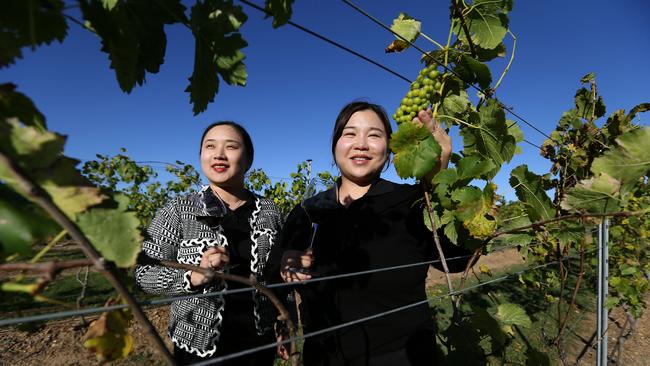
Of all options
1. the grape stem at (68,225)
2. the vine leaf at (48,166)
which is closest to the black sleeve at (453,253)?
the grape stem at (68,225)

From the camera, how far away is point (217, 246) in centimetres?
182

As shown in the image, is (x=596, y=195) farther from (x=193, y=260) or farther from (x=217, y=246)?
(x=193, y=260)

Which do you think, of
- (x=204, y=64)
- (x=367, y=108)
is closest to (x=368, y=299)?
(x=367, y=108)

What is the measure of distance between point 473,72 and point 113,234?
1461mm

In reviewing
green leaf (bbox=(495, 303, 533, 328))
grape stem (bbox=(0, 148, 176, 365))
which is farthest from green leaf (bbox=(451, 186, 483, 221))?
grape stem (bbox=(0, 148, 176, 365))

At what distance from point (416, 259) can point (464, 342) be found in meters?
0.43

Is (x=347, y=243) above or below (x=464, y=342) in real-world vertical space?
above

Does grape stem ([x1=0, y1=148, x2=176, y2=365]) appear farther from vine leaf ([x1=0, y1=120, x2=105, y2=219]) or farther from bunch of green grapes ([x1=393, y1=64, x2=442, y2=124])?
bunch of green grapes ([x1=393, y1=64, x2=442, y2=124])

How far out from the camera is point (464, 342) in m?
1.57

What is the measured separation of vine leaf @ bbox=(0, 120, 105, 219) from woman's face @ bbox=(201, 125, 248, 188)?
65.8 inches

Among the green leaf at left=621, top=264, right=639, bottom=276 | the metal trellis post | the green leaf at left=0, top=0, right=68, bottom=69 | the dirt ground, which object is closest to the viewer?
the green leaf at left=0, top=0, right=68, bottom=69

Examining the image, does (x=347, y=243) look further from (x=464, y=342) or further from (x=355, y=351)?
(x=464, y=342)

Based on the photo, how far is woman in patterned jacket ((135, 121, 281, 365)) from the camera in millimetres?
1949

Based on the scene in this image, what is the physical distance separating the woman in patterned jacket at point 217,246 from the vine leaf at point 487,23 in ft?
5.01
